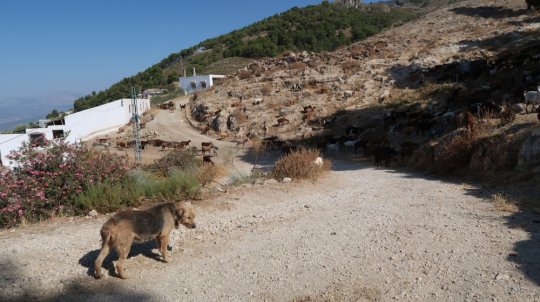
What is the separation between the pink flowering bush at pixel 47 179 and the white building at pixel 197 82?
1582 inches

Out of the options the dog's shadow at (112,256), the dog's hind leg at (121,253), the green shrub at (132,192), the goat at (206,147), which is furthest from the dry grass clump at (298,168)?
the goat at (206,147)

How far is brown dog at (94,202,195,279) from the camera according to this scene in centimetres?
512

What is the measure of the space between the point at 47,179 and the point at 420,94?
2138 cm

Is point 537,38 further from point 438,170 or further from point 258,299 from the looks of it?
point 258,299

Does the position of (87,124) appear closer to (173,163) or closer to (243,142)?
(243,142)

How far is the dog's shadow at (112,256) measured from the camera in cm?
556

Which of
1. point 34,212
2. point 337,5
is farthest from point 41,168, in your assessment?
point 337,5

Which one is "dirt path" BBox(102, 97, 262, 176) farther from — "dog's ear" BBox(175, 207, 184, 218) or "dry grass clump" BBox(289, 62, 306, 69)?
"dog's ear" BBox(175, 207, 184, 218)

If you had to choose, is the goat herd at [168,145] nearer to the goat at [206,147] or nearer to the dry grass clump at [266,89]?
the goat at [206,147]

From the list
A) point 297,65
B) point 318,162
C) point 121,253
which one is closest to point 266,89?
point 297,65

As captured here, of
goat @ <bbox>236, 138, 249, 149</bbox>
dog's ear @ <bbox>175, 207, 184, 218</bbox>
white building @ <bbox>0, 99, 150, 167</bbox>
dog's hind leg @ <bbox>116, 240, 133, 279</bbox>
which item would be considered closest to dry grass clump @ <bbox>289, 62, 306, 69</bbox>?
goat @ <bbox>236, 138, 249, 149</bbox>

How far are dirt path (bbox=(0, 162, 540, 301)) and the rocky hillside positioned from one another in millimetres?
3241

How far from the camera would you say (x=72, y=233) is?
6918 millimetres

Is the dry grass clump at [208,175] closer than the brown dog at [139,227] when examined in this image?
No
